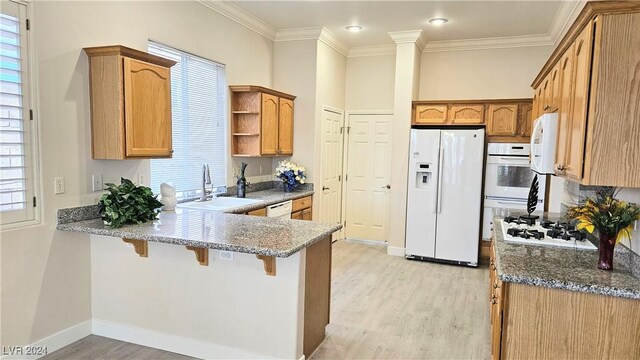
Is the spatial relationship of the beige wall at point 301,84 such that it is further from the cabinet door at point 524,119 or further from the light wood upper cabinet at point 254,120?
the cabinet door at point 524,119

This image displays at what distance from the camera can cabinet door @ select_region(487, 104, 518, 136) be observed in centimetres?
512

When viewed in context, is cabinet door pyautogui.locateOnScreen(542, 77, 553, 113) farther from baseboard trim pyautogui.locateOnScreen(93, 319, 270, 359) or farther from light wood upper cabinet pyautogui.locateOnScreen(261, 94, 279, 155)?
light wood upper cabinet pyautogui.locateOnScreen(261, 94, 279, 155)

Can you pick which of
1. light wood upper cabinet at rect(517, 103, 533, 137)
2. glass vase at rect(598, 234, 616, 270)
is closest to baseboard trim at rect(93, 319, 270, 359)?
glass vase at rect(598, 234, 616, 270)

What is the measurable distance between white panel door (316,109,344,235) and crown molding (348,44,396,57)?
0.97m

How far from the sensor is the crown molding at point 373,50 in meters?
6.01

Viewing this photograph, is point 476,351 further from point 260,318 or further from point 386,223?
point 386,223

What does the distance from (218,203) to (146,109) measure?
143cm

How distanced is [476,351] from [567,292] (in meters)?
1.30

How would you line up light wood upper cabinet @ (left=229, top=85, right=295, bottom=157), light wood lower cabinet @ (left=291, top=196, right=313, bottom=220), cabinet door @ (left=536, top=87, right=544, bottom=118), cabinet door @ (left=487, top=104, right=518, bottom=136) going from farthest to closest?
cabinet door @ (left=487, top=104, right=518, bottom=136), light wood lower cabinet @ (left=291, top=196, right=313, bottom=220), light wood upper cabinet @ (left=229, top=85, right=295, bottom=157), cabinet door @ (left=536, top=87, right=544, bottom=118)

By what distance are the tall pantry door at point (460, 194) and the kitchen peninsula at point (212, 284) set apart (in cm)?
260

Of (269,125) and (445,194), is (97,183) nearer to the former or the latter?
(269,125)

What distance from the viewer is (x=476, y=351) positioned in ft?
9.81

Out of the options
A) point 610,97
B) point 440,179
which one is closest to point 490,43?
point 440,179

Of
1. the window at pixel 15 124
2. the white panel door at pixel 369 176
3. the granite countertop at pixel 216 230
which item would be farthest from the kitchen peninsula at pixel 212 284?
the white panel door at pixel 369 176
